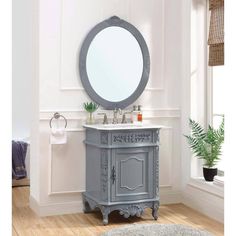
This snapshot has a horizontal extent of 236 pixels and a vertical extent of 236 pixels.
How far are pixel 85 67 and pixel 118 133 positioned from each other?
757 millimetres

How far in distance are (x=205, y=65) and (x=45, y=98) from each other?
162cm

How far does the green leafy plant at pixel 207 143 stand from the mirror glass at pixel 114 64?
711mm

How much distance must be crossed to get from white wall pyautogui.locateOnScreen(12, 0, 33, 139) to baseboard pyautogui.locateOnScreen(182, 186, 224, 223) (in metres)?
2.65

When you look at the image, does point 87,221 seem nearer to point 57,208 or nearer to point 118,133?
point 57,208

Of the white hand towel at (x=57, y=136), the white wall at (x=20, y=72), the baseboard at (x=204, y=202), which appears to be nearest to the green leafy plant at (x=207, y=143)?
the baseboard at (x=204, y=202)

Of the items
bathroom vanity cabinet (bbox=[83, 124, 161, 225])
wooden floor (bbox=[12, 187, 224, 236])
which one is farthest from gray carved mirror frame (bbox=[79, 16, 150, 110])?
wooden floor (bbox=[12, 187, 224, 236])

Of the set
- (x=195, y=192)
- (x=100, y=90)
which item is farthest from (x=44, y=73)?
(x=195, y=192)

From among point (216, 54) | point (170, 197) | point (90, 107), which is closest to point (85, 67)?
point (90, 107)

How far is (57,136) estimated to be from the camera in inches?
153

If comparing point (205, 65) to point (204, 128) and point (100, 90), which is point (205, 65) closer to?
point (204, 128)

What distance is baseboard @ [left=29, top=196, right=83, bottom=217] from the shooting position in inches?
156

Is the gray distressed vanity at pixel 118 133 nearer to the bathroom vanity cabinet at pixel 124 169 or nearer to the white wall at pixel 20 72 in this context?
the bathroom vanity cabinet at pixel 124 169

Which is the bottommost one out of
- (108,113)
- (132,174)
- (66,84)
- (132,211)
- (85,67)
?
(132,211)

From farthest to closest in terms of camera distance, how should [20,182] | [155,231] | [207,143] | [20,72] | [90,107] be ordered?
[20,72]
[20,182]
[207,143]
[90,107]
[155,231]
